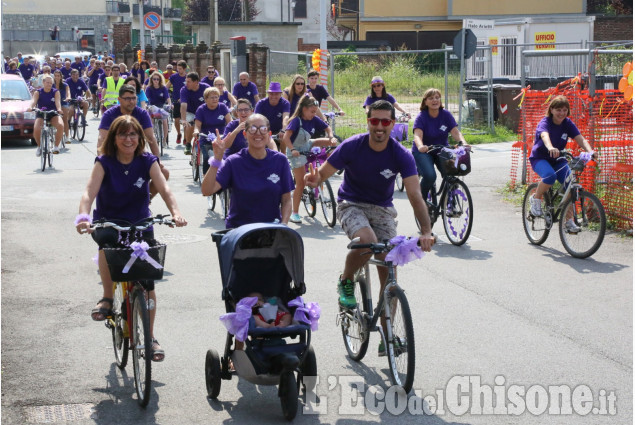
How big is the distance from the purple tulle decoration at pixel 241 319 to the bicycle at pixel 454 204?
609 cm

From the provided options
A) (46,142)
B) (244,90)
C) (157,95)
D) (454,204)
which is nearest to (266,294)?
(454,204)

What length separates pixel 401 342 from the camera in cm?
645

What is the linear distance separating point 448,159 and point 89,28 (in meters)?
86.2

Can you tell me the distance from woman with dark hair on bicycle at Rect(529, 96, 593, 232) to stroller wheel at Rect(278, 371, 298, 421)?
6191 millimetres

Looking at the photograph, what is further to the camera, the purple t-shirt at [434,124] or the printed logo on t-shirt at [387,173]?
the purple t-shirt at [434,124]

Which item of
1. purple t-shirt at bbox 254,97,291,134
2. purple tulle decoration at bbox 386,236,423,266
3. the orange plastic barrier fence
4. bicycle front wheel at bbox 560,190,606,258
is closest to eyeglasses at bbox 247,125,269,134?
purple tulle decoration at bbox 386,236,423,266

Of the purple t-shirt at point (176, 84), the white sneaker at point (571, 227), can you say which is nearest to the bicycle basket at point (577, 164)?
the white sneaker at point (571, 227)

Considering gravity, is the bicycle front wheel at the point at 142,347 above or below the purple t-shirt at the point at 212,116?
below

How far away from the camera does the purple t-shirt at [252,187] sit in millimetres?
7152

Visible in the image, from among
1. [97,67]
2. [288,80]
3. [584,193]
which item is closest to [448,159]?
[584,193]

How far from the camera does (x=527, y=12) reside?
193ft

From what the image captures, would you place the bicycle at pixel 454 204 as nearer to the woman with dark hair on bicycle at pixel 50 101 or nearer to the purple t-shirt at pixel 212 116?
the purple t-shirt at pixel 212 116

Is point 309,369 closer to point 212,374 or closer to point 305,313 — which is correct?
point 305,313

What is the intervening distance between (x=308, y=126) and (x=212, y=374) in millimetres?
7728
